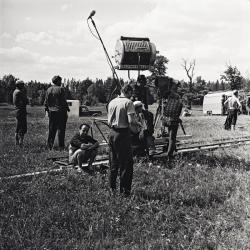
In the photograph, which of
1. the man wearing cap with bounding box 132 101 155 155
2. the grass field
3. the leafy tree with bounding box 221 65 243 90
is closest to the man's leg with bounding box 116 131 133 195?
the grass field

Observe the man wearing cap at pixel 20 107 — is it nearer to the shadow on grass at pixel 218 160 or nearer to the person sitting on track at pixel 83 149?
the person sitting on track at pixel 83 149

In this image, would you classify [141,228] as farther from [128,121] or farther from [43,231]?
[128,121]

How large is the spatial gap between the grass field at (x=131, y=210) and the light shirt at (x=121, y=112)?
116cm

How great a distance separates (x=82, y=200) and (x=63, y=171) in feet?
5.72

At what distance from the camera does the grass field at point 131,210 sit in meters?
4.32

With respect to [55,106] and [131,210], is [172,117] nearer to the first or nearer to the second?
[55,106]

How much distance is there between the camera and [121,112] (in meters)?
5.89

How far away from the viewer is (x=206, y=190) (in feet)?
21.0

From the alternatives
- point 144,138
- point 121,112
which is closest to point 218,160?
point 144,138

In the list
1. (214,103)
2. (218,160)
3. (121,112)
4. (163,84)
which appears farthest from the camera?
(214,103)

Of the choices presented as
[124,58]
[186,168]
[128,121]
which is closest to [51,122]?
[124,58]

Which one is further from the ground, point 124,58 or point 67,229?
point 124,58

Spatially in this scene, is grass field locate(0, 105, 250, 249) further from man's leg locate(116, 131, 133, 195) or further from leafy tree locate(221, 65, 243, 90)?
leafy tree locate(221, 65, 243, 90)

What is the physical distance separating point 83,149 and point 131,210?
2.51m
